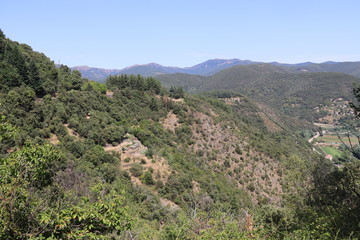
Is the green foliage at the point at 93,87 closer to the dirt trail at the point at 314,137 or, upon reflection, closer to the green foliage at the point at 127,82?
the green foliage at the point at 127,82

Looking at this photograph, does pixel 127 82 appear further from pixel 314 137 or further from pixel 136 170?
pixel 314 137

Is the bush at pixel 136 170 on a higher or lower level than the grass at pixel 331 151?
higher

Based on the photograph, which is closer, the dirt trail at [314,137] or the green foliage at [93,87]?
the green foliage at [93,87]

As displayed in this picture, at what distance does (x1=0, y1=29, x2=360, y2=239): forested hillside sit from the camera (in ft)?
22.0

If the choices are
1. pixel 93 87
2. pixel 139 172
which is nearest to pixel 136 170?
pixel 139 172

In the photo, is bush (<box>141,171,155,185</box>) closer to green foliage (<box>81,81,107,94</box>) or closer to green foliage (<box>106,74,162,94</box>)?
green foliage (<box>81,81,107,94</box>)

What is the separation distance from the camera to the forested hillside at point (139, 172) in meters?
6.70

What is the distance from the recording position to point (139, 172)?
1076 inches

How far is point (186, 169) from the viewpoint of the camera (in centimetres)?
3400

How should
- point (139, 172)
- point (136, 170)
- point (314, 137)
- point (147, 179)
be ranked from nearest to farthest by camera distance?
point (147, 179), point (139, 172), point (136, 170), point (314, 137)

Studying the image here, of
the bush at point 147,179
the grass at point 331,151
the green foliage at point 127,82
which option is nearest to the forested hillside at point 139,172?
the bush at point 147,179

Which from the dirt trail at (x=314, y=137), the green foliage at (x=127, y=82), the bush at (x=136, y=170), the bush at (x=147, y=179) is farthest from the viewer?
the dirt trail at (x=314, y=137)

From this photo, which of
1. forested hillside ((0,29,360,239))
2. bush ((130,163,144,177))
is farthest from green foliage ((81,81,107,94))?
bush ((130,163,144,177))

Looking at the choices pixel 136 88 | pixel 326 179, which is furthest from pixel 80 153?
pixel 136 88
